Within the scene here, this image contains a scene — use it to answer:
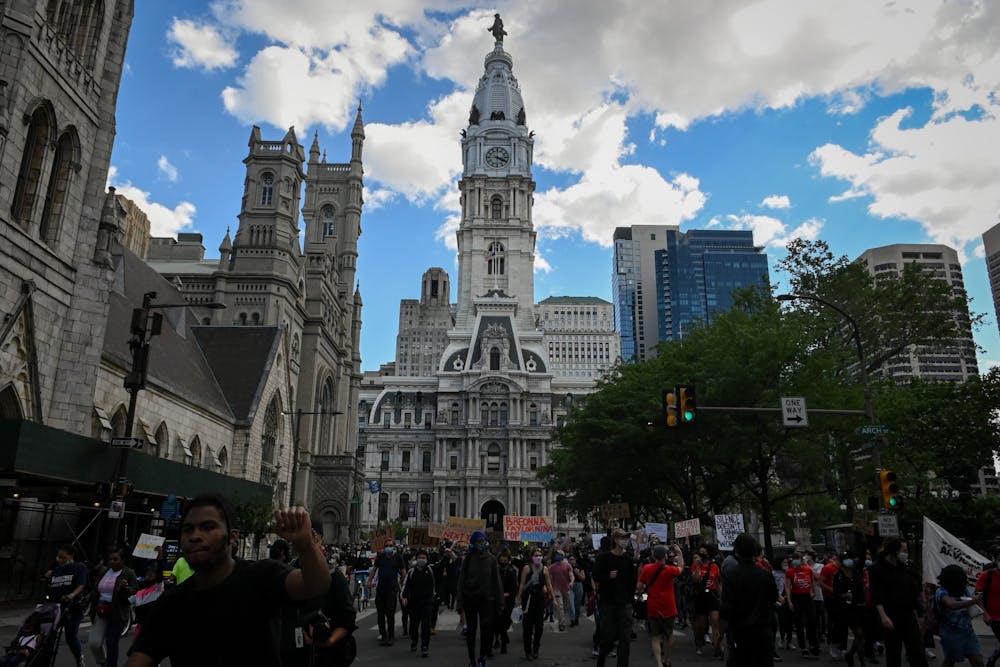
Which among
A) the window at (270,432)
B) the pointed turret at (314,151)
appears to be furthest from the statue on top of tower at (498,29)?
the window at (270,432)

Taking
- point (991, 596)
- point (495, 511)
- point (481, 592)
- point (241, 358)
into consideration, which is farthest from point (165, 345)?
point (495, 511)

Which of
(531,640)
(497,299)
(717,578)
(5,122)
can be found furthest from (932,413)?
(497,299)

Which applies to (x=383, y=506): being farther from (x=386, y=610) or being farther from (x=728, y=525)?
(x=386, y=610)

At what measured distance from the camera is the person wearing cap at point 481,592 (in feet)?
38.0

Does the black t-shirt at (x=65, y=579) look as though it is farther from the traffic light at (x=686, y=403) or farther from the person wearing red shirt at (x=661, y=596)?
the traffic light at (x=686, y=403)

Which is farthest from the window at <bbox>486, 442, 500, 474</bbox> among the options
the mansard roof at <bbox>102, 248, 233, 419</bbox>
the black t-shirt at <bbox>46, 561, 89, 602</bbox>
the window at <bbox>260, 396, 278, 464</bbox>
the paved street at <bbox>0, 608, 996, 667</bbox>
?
the black t-shirt at <bbox>46, 561, 89, 602</bbox>

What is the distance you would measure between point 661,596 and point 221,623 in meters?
9.36

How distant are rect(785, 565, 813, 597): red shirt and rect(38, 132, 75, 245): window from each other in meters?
21.2

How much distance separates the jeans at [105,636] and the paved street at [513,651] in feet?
7.10

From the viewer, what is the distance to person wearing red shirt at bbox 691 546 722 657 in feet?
46.4

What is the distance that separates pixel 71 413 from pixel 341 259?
49636mm

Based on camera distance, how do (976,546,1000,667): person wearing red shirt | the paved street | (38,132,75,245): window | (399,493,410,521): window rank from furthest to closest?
(399,493,410,521): window, (38,132,75,245): window, the paved street, (976,546,1000,667): person wearing red shirt

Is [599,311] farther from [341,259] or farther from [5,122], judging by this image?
[5,122]

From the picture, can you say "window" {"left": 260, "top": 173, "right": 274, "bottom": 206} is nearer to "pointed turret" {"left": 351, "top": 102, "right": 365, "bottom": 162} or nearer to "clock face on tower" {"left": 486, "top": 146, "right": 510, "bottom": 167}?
"pointed turret" {"left": 351, "top": 102, "right": 365, "bottom": 162}
